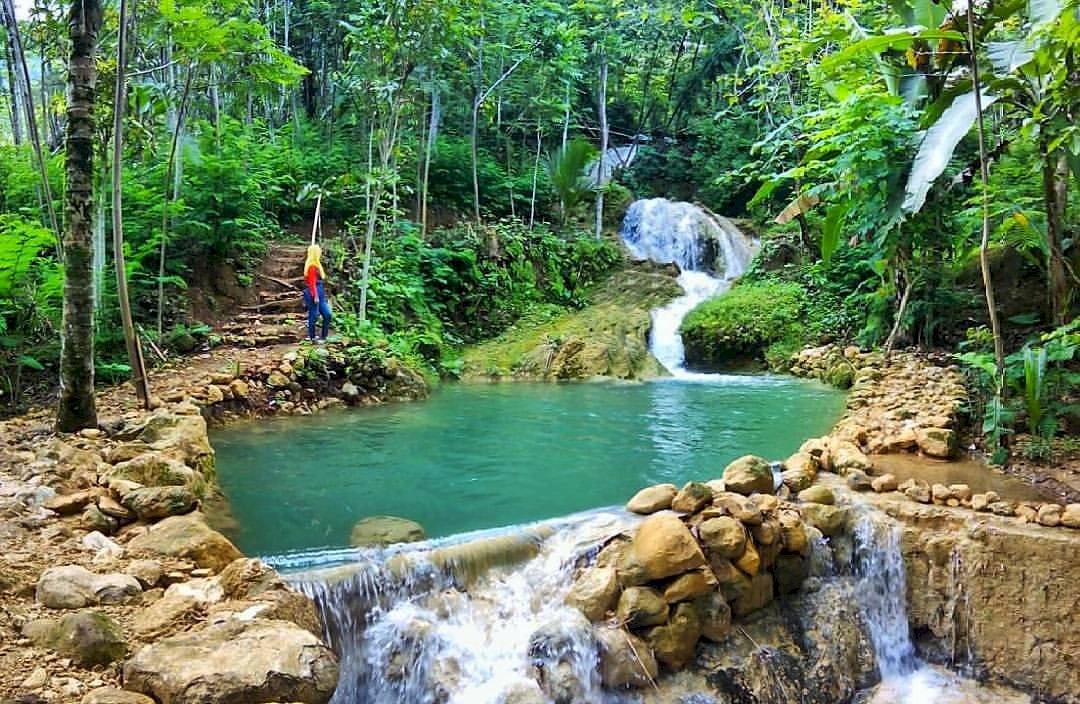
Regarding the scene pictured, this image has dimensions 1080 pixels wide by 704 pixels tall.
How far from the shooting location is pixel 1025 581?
4531 mm

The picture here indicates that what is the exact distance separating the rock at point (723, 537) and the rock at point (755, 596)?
25 cm

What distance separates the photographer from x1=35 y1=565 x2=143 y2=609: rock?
10.1 feet

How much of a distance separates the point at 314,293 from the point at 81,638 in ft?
25.8

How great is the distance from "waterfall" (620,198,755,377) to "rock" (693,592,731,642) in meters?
12.1

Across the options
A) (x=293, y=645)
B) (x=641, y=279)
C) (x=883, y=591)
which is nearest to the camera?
(x=293, y=645)

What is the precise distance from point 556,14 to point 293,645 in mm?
20530

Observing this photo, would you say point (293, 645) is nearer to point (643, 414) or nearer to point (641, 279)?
point (643, 414)

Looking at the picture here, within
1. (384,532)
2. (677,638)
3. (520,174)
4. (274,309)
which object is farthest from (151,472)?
(520,174)

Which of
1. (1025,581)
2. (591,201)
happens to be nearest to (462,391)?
(1025,581)

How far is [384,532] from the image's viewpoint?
5.00 m

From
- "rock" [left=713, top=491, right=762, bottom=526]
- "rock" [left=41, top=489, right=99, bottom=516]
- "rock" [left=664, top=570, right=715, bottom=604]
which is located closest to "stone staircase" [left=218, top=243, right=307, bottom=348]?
"rock" [left=41, top=489, right=99, bottom=516]

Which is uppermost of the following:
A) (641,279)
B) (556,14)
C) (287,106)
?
(556,14)

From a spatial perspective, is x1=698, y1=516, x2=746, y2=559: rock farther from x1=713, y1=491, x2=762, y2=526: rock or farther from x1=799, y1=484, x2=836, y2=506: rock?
x1=799, y1=484, x2=836, y2=506: rock

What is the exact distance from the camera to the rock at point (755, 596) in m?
4.51
